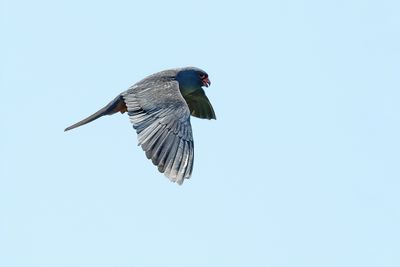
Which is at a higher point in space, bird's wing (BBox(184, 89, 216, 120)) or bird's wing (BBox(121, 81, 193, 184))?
bird's wing (BBox(184, 89, 216, 120))

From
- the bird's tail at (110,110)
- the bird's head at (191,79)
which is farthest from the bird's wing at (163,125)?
the bird's head at (191,79)

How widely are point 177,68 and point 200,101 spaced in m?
1.63

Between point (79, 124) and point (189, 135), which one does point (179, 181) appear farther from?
point (79, 124)

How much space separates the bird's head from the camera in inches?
1111

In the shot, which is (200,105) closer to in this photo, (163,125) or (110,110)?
(110,110)

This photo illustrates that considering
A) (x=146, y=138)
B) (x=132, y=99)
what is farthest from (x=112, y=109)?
(x=146, y=138)

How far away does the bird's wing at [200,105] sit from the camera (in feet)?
97.2

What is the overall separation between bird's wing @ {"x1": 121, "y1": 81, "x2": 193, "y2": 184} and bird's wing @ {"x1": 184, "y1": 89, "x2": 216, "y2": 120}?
2.67 m

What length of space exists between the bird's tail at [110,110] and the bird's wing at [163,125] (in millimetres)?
244

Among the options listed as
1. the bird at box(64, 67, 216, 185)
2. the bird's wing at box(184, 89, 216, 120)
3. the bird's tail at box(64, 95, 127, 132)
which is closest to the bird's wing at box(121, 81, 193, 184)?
the bird at box(64, 67, 216, 185)

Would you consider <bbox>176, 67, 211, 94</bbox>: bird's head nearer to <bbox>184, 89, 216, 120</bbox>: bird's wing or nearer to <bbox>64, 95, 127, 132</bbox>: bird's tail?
<bbox>184, 89, 216, 120</bbox>: bird's wing

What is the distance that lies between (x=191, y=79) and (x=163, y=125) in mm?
3875

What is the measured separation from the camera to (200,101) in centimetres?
2973

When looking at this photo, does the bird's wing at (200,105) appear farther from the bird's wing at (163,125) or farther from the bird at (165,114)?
the bird's wing at (163,125)
